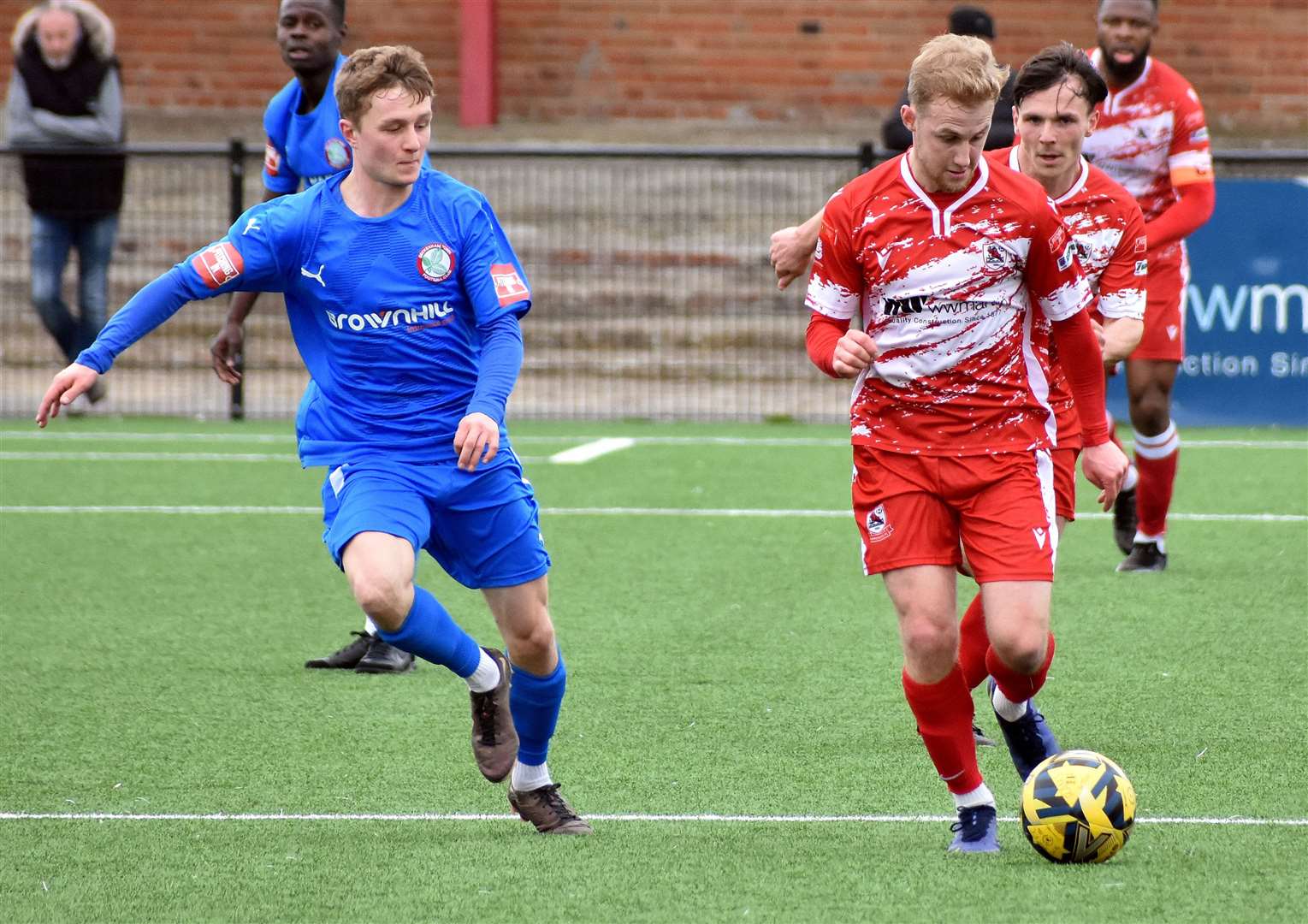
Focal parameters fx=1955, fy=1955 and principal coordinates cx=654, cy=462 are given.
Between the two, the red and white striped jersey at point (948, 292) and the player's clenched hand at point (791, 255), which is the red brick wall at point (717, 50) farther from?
the red and white striped jersey at point (948, 292)

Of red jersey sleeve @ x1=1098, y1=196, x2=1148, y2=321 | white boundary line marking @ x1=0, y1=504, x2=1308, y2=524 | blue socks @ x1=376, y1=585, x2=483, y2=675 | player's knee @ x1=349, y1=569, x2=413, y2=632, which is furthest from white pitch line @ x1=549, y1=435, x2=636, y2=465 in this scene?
player's knee @ x1=349, y1=569, x2=413, y2=632

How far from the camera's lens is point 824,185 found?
13.7 m

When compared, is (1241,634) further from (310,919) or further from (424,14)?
(424,14)

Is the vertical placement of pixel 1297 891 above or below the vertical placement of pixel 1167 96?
below

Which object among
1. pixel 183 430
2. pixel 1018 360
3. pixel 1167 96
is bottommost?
pixel 183 430

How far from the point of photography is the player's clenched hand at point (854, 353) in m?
4.12

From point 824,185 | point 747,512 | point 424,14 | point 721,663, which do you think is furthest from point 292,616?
point 424,14

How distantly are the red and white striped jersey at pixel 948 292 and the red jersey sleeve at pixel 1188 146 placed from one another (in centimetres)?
310

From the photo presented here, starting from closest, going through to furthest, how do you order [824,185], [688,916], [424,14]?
[688,916] < [824,185] < [424,14]

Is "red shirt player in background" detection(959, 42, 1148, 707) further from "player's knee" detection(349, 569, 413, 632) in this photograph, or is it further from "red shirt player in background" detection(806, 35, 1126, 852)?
"player's knee" detection(349, 569, 413, 632)

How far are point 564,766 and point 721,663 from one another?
4.27ft

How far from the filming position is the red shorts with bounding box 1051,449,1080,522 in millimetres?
4891

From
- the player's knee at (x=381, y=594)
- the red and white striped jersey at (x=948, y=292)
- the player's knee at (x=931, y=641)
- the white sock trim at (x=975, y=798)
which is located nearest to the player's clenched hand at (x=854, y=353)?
the red and white striped jersey at (x=948, y=292)

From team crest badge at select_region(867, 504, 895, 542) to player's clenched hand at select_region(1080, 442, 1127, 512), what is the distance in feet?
1.55
